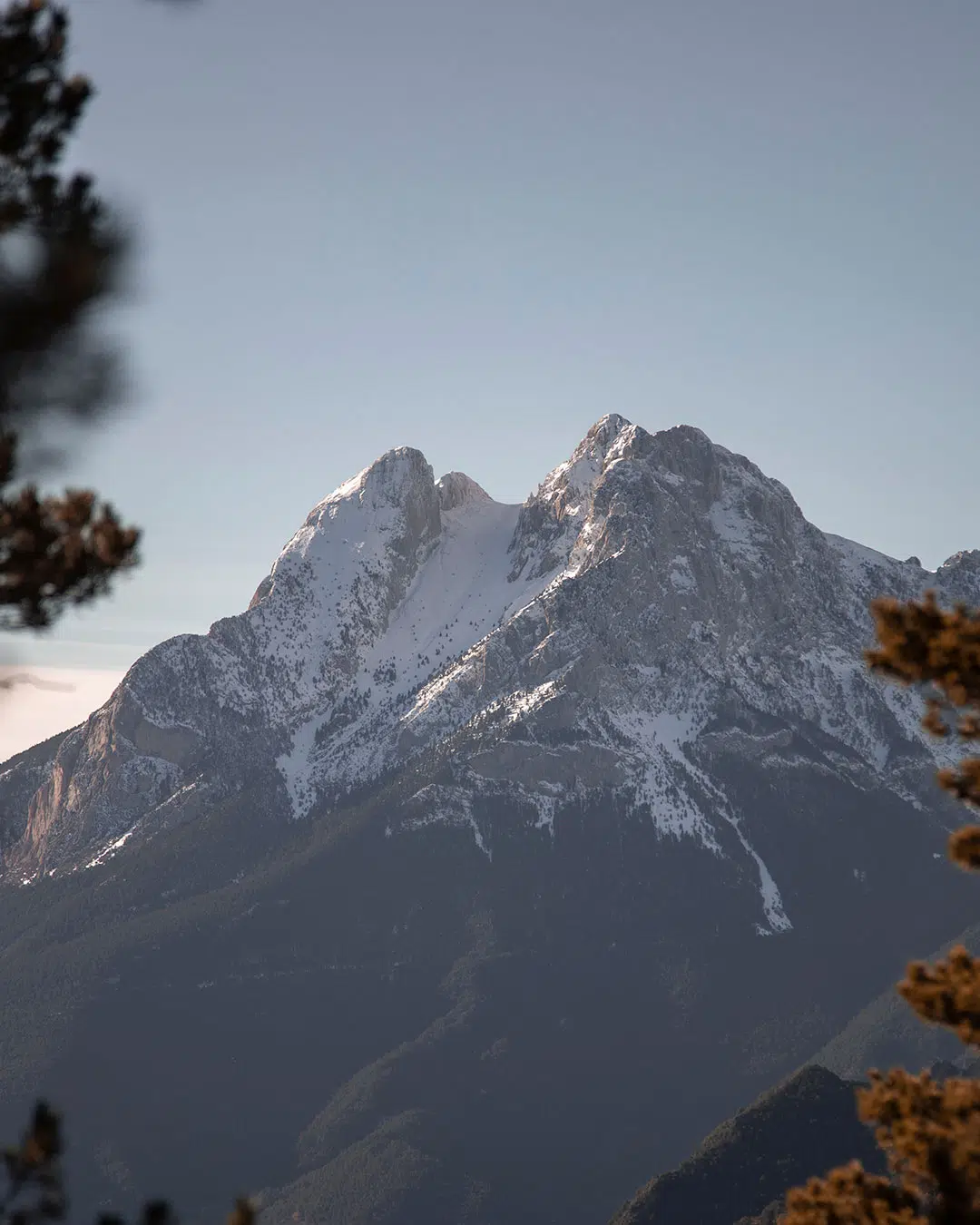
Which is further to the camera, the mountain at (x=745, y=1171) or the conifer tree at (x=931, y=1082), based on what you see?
the mountain at (x=745, y=1171)

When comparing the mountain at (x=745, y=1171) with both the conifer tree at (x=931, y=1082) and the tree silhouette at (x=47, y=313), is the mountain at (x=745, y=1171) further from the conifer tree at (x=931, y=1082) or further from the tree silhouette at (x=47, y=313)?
the tree silhouette at (x=47, y=313)

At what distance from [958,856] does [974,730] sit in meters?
2.37

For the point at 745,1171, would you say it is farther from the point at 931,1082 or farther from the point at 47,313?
the point at 47,313

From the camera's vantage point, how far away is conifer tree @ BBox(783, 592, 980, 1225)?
87.2 ft

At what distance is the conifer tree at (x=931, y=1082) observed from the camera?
26594 mm

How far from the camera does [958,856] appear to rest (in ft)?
93.5

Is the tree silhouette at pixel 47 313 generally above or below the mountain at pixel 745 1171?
above

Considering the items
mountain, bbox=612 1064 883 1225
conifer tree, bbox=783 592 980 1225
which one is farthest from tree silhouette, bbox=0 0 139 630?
mountain, bbox=612 1064 883 1225

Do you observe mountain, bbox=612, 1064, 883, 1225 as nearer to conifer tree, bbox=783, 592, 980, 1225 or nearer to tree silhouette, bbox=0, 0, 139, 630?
conifer tree, bbox=783, 592, 980, 1225

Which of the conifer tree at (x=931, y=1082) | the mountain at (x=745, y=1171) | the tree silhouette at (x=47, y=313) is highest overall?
the tree silhouette at (x=47, y=313)

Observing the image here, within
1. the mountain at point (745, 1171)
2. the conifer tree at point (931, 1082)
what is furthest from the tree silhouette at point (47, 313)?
the mountain at point (745, 1171)

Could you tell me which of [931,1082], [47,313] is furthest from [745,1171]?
[47,313]

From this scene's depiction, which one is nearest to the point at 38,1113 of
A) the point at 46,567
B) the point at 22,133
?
the point at 46,567

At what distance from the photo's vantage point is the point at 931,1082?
100.0 feet
